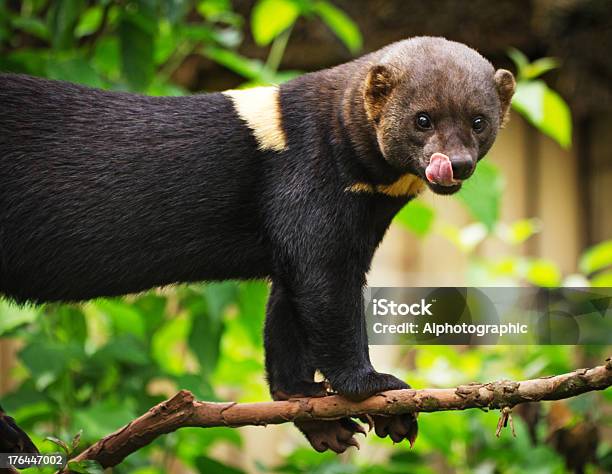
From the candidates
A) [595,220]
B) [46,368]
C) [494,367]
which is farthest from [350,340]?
[595,220]

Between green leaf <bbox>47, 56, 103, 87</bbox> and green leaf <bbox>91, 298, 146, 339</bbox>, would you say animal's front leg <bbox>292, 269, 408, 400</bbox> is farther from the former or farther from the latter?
green leaf <bbox>91, 298, 146, 339</bbox>

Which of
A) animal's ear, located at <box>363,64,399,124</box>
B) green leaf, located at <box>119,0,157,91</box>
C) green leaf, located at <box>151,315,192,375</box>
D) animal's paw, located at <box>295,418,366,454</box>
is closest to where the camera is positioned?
animal's ear, located at <box>363,64,399,124</box>

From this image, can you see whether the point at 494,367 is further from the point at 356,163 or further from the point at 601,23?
the point at 356,163

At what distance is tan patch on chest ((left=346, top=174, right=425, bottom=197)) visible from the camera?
8.59 ft

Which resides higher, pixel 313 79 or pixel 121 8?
pixel 121 8

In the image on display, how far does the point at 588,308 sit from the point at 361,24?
280 centimetres

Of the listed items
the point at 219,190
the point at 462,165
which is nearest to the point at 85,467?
the point at 219,190

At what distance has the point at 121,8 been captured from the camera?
3838 mm

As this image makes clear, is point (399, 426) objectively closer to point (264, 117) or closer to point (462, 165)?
point (462, 165)

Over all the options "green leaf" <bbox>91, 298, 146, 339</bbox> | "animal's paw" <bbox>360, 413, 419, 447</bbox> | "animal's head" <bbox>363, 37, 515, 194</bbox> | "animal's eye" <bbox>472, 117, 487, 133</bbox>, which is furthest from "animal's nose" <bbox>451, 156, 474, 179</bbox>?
"green leaf" <bbox>91, 298, 146, 339</bbox>

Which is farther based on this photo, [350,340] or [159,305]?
[159,305]

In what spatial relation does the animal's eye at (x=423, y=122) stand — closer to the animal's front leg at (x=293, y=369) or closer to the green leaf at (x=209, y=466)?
the animal's front leg at (x=293, y=369)

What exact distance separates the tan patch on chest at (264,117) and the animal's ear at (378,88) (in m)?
0.24

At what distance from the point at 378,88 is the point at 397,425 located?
2.75 ft
